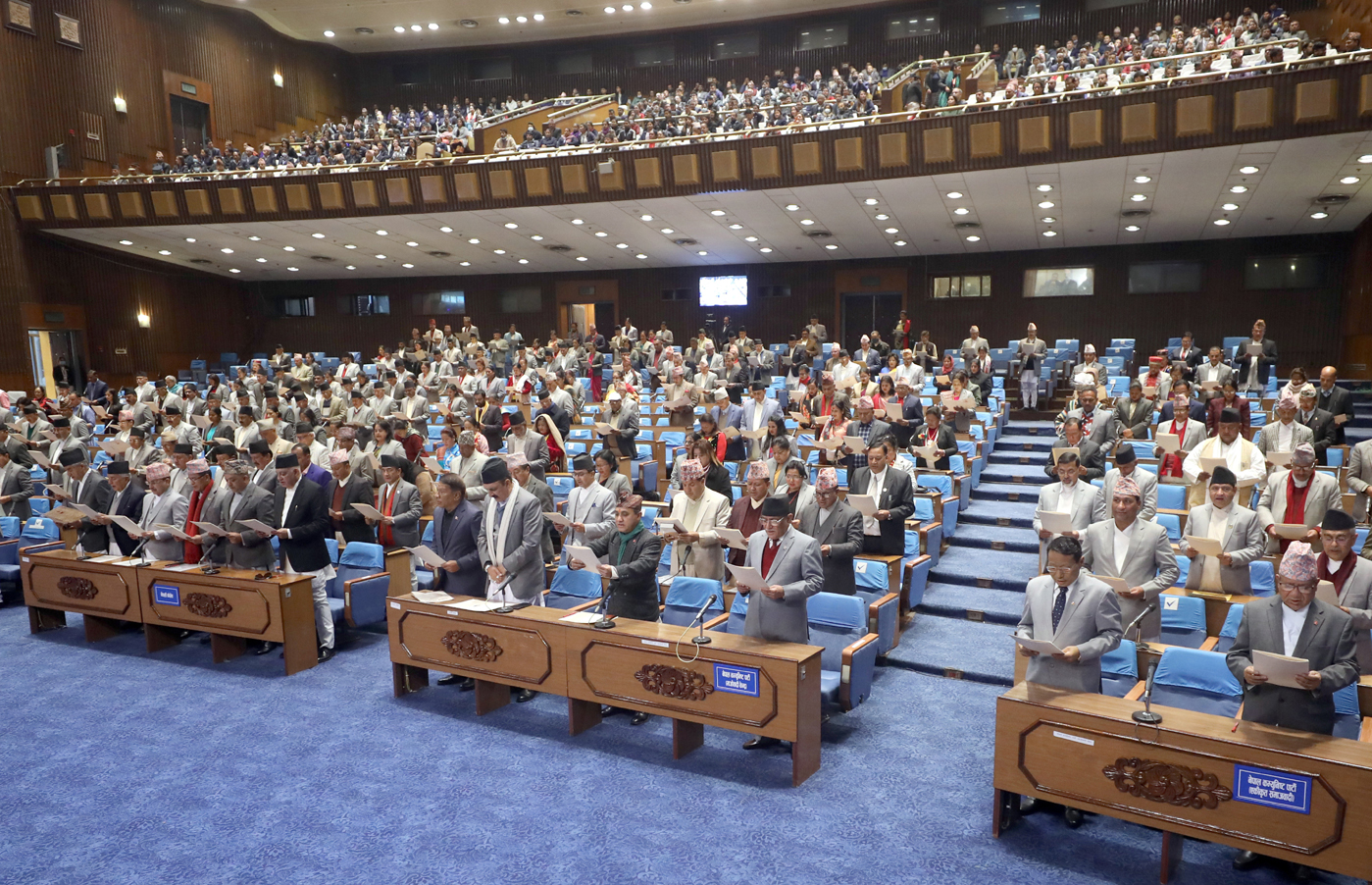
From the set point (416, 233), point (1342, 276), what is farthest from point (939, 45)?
point (416, 233)

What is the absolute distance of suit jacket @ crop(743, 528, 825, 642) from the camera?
501 centimetres

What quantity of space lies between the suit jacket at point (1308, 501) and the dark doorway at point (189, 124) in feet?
79.4

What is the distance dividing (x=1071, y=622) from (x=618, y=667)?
8.12 feet

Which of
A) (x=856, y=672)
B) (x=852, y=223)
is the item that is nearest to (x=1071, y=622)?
(x=856, y=672)

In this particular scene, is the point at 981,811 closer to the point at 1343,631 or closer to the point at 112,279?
the point at 1343,631

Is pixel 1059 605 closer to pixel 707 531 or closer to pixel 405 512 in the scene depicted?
pixel 707 531

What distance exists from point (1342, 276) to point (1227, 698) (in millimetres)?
16755

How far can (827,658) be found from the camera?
5574 mm

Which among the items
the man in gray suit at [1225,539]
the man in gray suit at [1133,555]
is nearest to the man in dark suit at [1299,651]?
the man in gray suit at [1133,555]

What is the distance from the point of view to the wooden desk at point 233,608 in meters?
6.43

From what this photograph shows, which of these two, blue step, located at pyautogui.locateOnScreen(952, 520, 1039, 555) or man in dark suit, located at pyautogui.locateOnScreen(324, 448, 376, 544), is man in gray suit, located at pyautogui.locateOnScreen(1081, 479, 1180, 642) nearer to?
blue step, located at pyautogui.locateOnScreen(952, 520, 1039, 555)

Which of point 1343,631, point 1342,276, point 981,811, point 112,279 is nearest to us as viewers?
point 1343,631

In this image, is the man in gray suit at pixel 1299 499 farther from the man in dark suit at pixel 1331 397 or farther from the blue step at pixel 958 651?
the man in dark suit at pixel 1331 397

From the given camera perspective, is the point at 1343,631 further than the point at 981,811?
No
